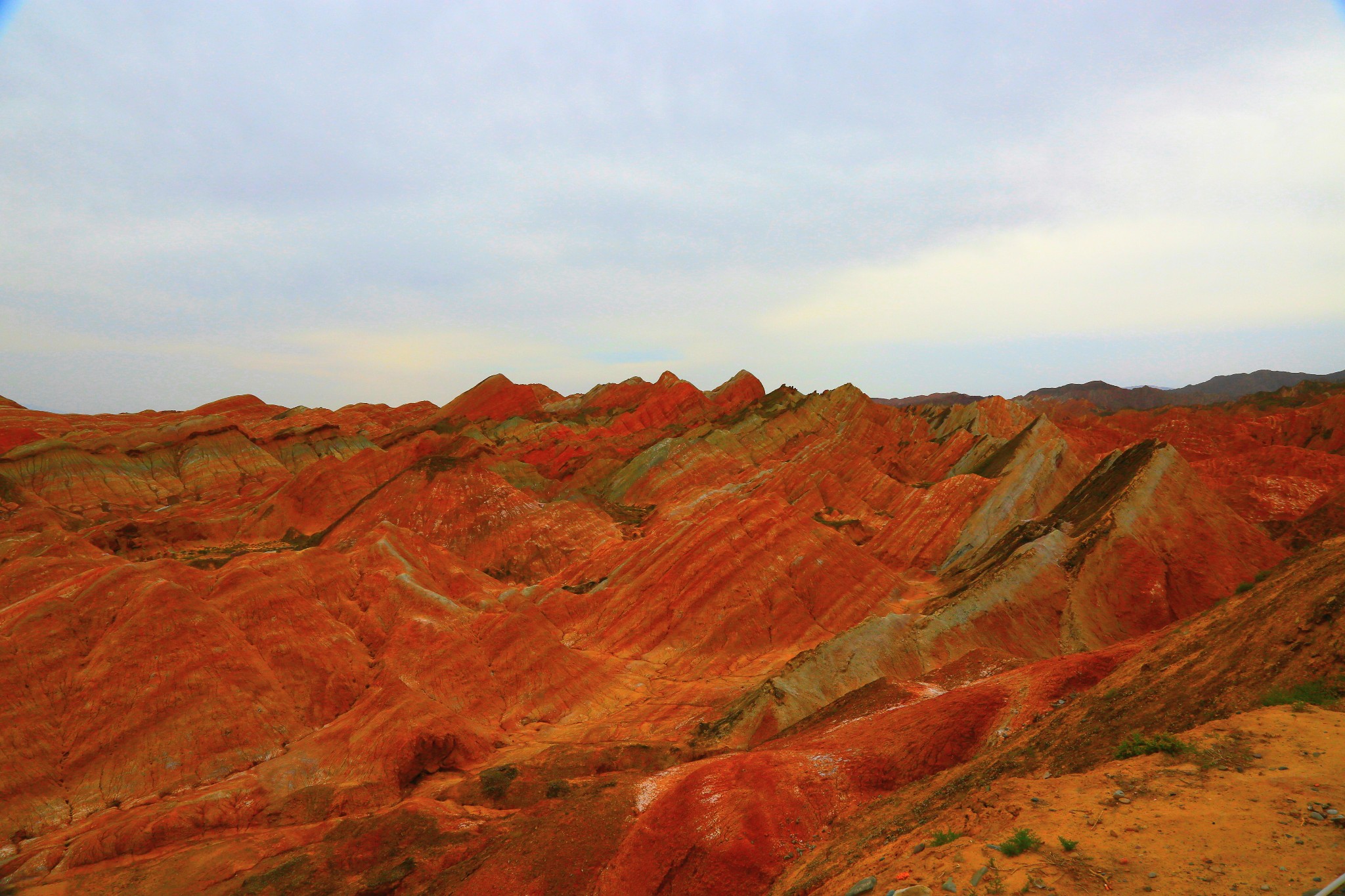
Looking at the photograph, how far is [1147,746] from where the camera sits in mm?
9188

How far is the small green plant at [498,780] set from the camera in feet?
69.2

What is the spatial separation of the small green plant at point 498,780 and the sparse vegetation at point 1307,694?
65.7ft

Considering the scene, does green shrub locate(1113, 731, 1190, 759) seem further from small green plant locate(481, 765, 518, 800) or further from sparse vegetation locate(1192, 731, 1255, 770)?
small green plant locate(481, 765, 518, 800)

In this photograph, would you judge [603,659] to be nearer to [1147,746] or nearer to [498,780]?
[498,780]

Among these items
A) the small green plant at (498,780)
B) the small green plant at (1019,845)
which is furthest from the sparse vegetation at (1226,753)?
the small green plant at (498,780)

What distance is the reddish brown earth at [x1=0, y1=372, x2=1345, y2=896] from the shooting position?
13891mm

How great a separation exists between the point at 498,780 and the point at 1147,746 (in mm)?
19141

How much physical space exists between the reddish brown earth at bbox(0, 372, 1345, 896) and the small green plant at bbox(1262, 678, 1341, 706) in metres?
0.38

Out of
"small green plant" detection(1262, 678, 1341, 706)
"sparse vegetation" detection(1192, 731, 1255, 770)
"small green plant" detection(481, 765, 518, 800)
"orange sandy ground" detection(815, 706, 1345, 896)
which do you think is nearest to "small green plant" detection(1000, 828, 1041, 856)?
"orange sandy ground" detection(815, 706, 1345, 896)

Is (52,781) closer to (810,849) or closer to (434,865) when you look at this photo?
(434,865)

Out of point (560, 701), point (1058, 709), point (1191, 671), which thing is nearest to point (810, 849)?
point (1058, 709)

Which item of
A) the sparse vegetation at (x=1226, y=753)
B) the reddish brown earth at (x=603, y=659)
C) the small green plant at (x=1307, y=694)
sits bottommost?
the reddish brown earth at (x=603, y=659)

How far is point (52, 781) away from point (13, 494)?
50.2m

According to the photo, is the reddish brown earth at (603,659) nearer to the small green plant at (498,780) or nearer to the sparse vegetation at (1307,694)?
the small green plant at (498,780)
